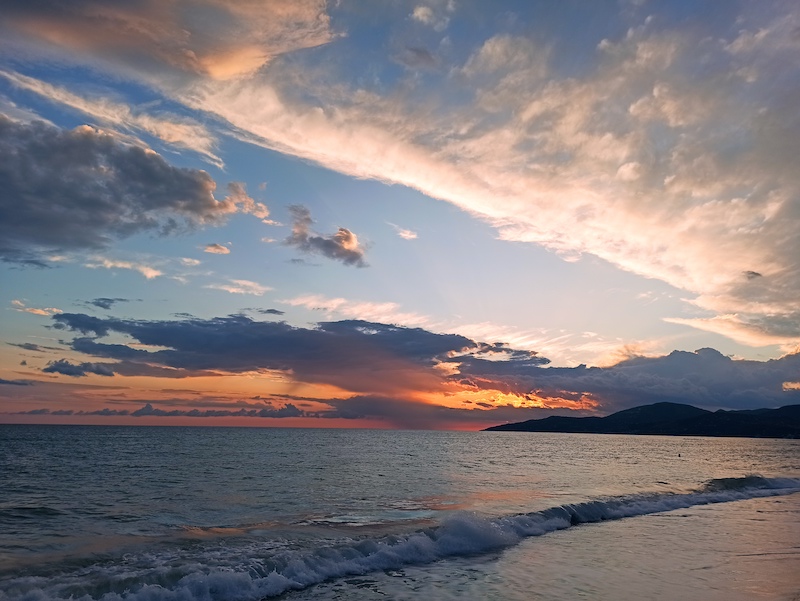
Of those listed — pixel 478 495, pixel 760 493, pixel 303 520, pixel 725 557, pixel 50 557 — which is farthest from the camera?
→ pixel 760 493

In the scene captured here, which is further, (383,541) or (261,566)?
(383,541)

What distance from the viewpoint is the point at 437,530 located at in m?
27.0

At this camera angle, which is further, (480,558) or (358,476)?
(358,476)

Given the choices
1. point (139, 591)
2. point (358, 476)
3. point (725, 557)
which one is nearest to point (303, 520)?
point (139, 591)

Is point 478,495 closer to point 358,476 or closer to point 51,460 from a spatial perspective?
point 358,476

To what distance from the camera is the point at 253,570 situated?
1948 centimetres

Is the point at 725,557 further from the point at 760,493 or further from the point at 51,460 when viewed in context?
the point at 51,460

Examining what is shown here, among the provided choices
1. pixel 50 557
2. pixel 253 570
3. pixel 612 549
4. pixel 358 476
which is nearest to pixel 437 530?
pixel 612 549

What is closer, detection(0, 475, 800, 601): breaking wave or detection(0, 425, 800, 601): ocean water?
detection(0, 475, 800, 601): breaking wave

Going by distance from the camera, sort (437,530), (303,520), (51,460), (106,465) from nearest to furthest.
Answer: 1. (437,530)
2. (303,520)
3. (106,465)
4. (51,460)

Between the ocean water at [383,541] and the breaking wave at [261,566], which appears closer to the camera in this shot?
the breaking wave at [261,566]

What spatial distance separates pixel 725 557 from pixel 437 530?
1294cm

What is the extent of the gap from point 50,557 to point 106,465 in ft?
170

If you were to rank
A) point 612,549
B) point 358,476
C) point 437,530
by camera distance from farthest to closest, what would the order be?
point 358,476, point 437,530, point 612,549
